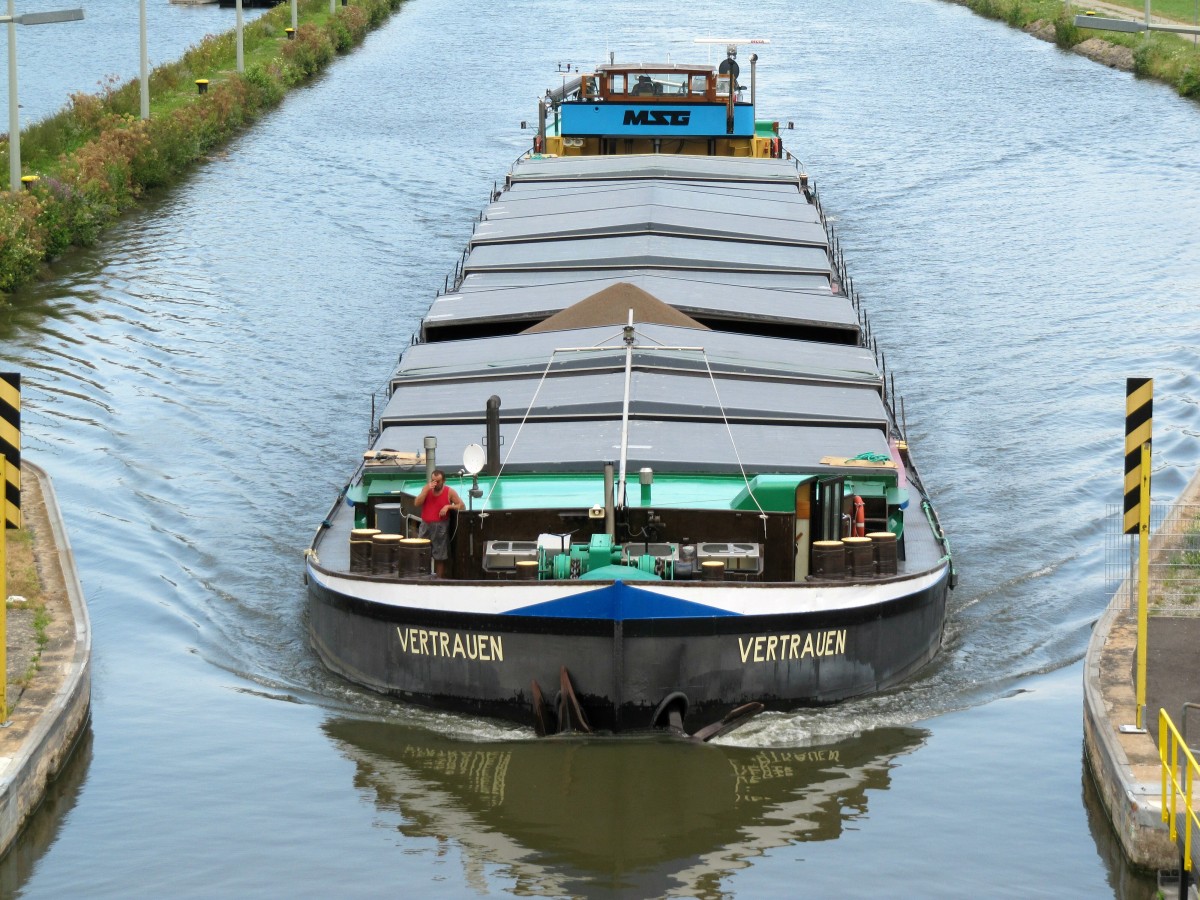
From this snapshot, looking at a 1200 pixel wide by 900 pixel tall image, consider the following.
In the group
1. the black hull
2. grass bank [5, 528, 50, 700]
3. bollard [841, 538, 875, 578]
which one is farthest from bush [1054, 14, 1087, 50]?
grass bank [5, 528, 50, 700]

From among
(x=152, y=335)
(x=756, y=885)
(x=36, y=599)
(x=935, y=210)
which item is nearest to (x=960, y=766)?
(x=756, y=885)

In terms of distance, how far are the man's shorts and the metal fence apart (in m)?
6.65

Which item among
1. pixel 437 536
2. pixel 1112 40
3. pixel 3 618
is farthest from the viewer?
pixel 1112 40

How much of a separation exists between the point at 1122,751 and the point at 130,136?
40620mm

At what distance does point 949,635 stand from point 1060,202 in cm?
3091

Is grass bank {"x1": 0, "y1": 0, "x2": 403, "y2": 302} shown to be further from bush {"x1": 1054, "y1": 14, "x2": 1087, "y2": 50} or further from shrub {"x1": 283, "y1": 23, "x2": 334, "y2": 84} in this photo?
bush {"x1": 1054, "y1": 14, "x2": 1087, "y2": 50}

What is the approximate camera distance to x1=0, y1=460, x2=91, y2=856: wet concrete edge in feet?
50.4

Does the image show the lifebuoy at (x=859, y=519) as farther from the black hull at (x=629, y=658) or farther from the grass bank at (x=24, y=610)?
the grass bank at (x=24, y=610)

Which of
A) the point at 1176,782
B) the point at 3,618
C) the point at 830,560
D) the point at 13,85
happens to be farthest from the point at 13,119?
the point at 1176,782

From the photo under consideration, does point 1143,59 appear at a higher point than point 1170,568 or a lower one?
higher

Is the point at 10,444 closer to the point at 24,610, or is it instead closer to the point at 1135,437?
the point at 24,610

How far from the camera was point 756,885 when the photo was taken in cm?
1579

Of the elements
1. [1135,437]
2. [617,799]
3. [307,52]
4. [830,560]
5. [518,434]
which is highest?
A: [307,52]

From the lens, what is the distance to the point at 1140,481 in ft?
52.5
